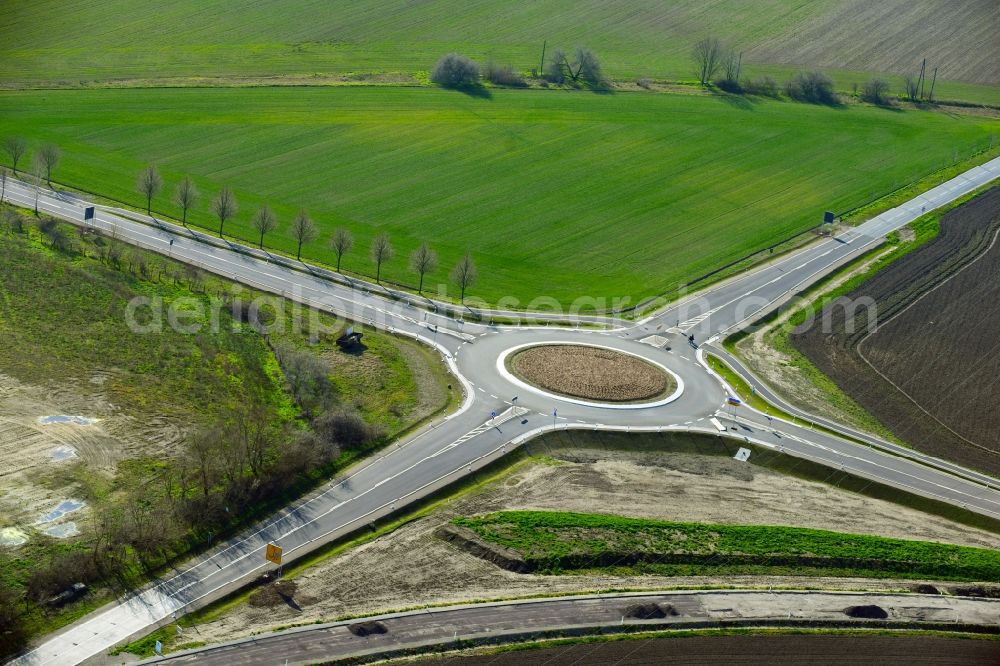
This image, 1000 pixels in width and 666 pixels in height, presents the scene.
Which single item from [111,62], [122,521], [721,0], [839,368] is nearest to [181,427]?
[122,521]

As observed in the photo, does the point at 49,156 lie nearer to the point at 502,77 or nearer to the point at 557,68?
the point at 502,77

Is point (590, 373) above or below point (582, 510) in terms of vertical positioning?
above

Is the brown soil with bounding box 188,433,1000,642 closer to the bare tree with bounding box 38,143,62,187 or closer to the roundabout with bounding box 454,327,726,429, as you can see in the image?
the roundabout with bounding box 454,327,726,429

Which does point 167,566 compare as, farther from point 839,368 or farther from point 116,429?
point 839,368

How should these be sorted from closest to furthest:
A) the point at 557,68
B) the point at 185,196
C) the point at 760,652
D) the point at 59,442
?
1. the point at 760,652
2. the point at 59,442
3. the point at 185,196
4. the point at 557,68

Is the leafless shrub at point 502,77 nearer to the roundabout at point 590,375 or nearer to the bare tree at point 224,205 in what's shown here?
the bare tree at point 224,205

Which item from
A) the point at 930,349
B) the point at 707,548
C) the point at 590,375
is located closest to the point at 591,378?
the point at 590,375

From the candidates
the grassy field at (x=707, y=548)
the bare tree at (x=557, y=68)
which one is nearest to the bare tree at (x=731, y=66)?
the bare tree at (x=557, y=68)

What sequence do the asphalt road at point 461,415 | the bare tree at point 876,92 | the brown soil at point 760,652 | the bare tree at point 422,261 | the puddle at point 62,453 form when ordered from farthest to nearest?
the bare tree at point 876,92
the bare tree at point 422,261
the puddle at point 62,453
the asphalt road at point 461,415
the brown soil at point 760,652
